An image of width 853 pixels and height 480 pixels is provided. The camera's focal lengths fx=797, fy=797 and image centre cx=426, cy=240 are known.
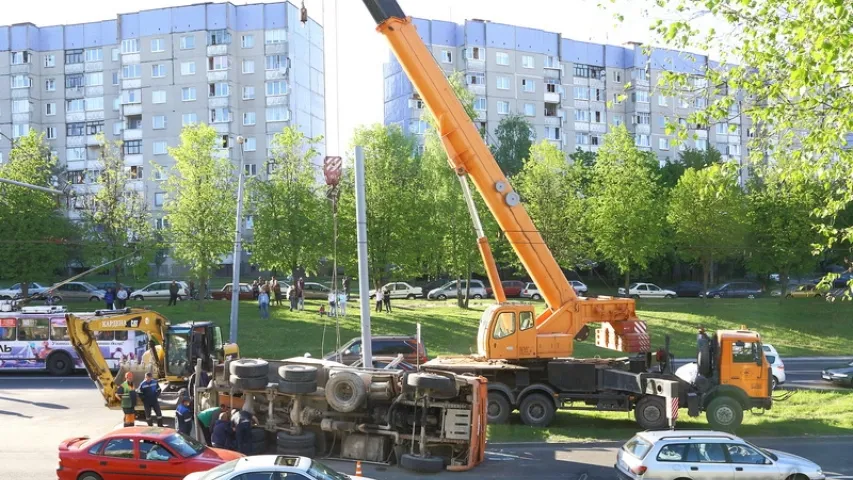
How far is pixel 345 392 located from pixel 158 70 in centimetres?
5883

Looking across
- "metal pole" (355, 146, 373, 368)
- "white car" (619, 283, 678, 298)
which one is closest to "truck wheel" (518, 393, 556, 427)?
"metal pole" (355, 146, 373, 368)

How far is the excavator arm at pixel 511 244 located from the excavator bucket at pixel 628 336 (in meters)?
0.02

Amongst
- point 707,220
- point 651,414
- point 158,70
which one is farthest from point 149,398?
point 158,70

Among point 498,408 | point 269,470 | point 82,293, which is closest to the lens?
point 269,470

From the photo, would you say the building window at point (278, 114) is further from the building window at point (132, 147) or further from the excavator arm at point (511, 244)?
the excavator arm at point (511, 244)

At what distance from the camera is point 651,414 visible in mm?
18844

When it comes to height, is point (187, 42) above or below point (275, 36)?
below

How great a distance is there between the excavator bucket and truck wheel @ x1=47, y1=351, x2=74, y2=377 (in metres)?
20.6

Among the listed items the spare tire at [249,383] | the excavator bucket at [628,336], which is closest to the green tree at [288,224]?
the excavator bucket at [628,336]

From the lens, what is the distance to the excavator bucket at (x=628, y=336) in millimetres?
19328

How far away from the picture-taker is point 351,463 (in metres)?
15.5

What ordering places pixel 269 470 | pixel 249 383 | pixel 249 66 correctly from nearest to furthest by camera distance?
pixel 269 470 → pixel 249 383 → pixel 249 66

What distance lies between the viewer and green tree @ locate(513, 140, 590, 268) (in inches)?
1817

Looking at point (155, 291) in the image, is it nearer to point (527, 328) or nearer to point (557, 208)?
point (557, 208)
